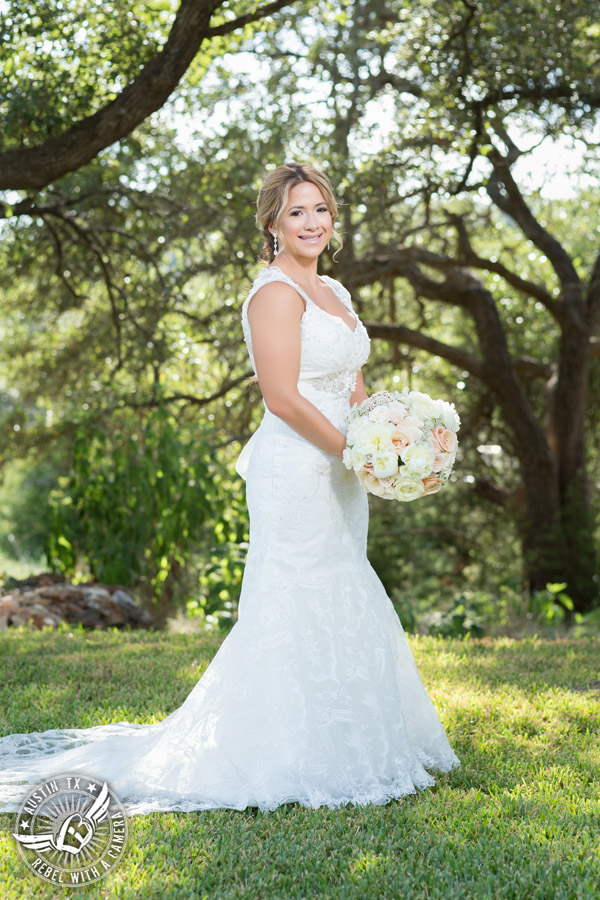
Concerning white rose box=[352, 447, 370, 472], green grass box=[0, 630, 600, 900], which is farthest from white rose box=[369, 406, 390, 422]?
green grass box=[0, 630, 600, 900]

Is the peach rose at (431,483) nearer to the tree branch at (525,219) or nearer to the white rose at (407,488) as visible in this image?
the white rose at (407,488)

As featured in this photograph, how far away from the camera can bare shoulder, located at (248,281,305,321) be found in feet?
11.0

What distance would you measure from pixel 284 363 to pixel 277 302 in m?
0.24

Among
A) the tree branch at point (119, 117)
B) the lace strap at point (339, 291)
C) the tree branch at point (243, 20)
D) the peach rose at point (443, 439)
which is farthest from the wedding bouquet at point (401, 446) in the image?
the tree branch at point (243, 20)

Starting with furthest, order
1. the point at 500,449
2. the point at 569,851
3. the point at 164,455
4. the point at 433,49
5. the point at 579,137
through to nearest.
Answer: the point at 500,449
the point at 579,137
the point at 433,49
the point at 164,455
the point at 569,851

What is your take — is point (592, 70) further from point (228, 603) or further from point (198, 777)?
point (198, 777)

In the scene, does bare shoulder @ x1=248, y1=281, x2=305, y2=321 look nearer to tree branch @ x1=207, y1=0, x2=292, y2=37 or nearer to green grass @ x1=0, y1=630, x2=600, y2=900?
green grass @ x1=0, y1=630, x2=600, y2=900

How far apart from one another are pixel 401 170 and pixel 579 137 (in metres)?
2.17

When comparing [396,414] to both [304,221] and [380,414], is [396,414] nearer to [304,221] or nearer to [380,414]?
[380,414]

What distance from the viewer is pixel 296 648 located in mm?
3311

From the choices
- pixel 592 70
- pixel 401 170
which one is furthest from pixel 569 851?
pixel 592 70

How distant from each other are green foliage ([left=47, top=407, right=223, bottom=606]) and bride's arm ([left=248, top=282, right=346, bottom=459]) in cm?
426

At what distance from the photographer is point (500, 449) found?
1389cm

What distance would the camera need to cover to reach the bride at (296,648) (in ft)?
10.4
